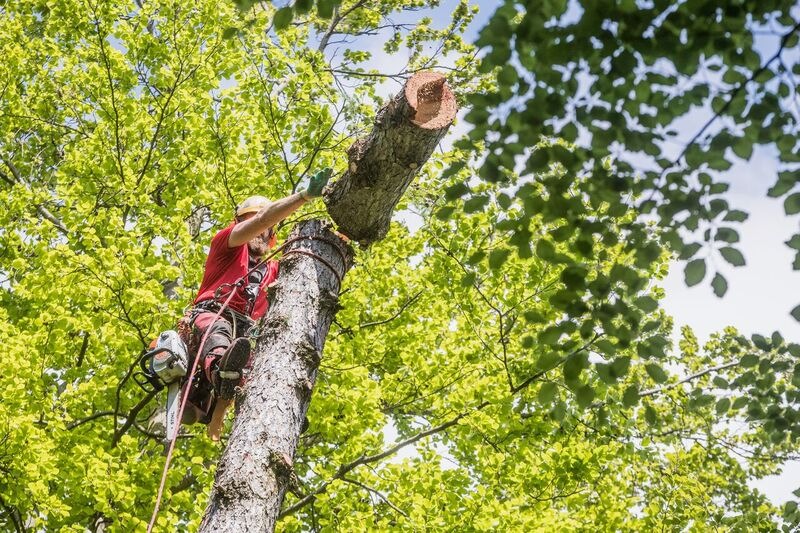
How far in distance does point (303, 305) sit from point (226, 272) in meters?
1.18

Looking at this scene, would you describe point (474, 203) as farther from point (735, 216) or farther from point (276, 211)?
point (276, 211)

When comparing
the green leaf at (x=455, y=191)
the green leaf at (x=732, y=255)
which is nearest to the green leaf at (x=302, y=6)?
the green leaf at (x=455, y=191)

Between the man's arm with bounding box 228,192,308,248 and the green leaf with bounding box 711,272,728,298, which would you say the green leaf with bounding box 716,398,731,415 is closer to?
the green leaf with bounding box 711,272,728,298

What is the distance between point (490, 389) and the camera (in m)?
6.10

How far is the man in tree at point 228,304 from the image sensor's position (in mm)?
4465

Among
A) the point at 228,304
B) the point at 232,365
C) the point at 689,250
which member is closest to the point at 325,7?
the point at 689,250

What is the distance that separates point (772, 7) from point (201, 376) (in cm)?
377

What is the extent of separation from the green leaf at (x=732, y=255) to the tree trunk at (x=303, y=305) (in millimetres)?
1800

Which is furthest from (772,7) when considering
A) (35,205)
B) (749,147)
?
(35,205)

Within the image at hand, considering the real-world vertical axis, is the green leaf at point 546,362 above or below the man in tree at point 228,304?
below

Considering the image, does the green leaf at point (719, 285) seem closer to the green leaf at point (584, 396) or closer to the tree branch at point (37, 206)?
the green leaf at point (584, 396)

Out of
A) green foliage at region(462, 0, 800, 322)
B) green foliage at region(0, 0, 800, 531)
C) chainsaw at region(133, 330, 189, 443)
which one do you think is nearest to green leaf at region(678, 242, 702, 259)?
green foliage at region(462, 0, 800, 322)

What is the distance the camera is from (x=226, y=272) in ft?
16.3

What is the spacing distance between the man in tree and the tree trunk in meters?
0.38
